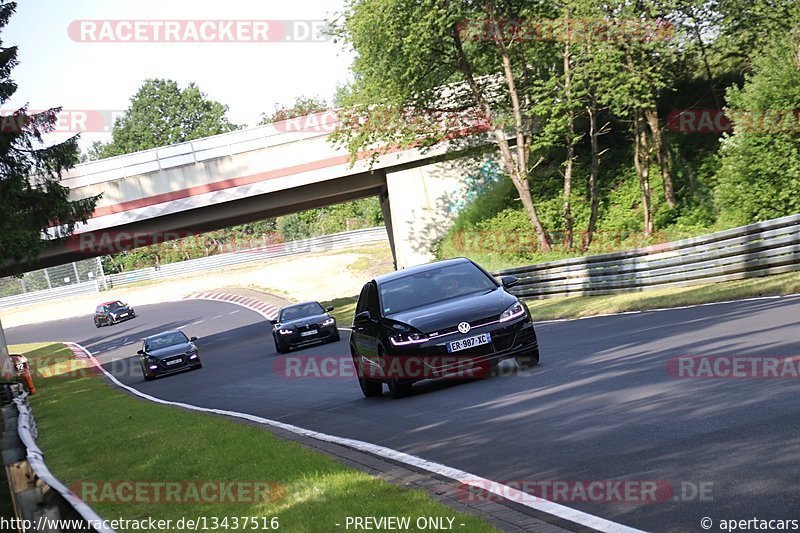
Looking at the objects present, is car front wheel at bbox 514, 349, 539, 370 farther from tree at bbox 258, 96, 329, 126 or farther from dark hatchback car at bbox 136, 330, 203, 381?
tree at bbox 258, 96, 329, 126

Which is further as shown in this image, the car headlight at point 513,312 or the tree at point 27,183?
the tree at point 27,183

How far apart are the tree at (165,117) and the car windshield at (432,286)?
5053 inches

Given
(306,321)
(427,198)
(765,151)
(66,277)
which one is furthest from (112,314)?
(765,151)

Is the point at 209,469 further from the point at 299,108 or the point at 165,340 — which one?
the point at 299,108

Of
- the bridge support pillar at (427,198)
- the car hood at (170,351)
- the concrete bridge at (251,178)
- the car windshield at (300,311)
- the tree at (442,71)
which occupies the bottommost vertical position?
the car hood at (170,351)

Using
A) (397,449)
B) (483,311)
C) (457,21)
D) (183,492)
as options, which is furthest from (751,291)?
(457,21)

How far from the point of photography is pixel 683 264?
24719 mm

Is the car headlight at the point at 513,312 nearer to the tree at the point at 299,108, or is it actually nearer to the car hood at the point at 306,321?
the car hood at the point at 306,321

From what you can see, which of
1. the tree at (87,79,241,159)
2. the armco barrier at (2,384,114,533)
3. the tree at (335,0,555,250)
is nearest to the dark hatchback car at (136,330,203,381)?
the tree at (335,0,555,250)

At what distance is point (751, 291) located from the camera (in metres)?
19.5

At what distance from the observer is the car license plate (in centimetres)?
1352

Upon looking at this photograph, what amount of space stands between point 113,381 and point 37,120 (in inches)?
350

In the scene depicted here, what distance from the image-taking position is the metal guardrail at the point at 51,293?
96.6 metres

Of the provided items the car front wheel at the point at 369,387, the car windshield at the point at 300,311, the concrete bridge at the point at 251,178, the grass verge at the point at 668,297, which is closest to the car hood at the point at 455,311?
the car front wheel at the point at 369,387
